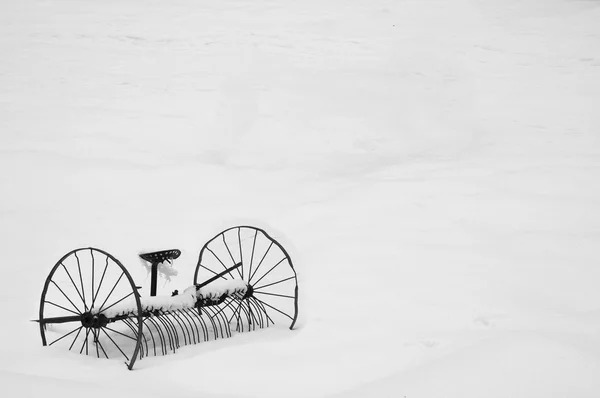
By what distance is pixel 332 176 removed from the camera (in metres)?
8.66

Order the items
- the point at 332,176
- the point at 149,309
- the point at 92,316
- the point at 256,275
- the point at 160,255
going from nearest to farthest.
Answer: the point at 92,316
the point at 149,309
the point at 160,255
the point at 256,275
the point at 332,176

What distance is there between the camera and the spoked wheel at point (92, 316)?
4238 mm

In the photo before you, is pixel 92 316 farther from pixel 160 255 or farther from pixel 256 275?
pixel 256 275

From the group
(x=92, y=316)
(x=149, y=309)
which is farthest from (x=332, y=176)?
(x=92, y=316)

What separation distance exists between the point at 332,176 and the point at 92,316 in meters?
4.98

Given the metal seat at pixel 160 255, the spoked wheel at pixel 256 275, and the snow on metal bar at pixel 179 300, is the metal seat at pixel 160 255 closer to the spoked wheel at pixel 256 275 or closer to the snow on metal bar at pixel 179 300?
the snow on metal bar at pixel 179 300

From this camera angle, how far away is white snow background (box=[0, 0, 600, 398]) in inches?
170

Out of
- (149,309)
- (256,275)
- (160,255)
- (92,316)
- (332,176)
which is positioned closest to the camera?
(92,316)

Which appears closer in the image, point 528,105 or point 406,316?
point 406,316

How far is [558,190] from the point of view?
25.2ft

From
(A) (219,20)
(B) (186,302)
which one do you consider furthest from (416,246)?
(A) (219,20)

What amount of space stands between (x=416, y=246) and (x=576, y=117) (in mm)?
5165

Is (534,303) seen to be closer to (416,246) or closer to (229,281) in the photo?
(416,246)

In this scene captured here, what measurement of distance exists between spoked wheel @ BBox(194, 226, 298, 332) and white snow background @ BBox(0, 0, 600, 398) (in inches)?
8.6
